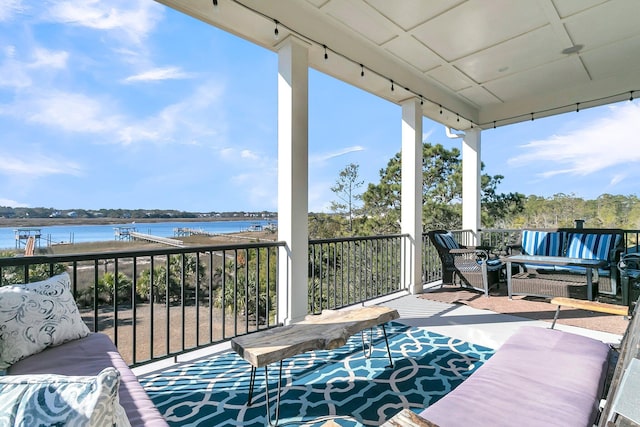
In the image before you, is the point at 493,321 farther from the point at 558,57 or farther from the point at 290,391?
the point at 558,57

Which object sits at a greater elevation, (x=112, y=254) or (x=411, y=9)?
(x=411, y=9)

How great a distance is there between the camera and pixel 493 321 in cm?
334

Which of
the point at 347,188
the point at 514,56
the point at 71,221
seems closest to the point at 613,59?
the point at 514,56

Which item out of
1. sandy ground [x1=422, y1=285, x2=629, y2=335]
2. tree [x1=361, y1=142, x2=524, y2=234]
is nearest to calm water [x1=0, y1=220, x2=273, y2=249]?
tree [x1=361, y1=142, x2=524, y2=234]

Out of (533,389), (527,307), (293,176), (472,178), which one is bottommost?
(527,307)

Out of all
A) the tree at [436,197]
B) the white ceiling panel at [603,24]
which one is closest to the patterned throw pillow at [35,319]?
the white ceiling panel at [603,24]

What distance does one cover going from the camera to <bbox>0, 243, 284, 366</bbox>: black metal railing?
2178 millimetres

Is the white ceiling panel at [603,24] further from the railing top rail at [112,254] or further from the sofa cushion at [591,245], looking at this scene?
the railing top rail at [112,254]

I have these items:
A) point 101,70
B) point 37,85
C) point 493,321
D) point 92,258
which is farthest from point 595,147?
point 37,85

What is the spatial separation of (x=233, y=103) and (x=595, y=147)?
67.4ft

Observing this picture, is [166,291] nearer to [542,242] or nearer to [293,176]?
[293,176]

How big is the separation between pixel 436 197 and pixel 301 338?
891 centimetres

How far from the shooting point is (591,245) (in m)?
4.51

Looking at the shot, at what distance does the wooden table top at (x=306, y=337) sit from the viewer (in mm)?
1588
